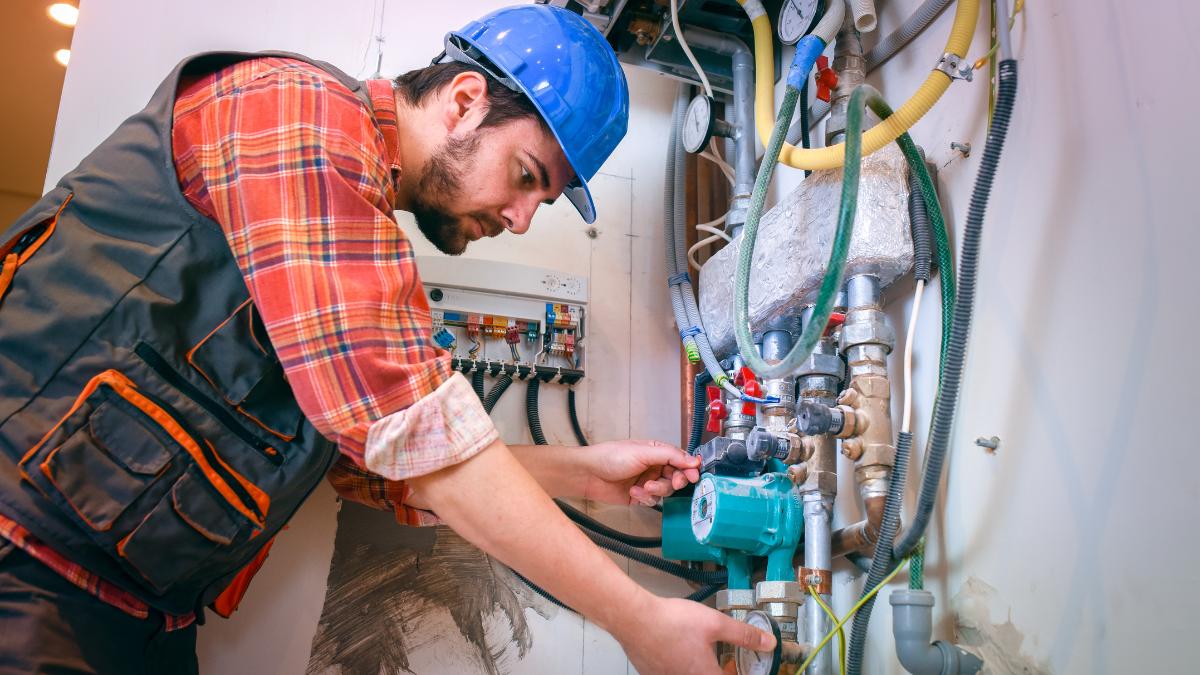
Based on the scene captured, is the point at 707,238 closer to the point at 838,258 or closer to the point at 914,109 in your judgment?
the point at 914,109

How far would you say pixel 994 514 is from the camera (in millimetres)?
948

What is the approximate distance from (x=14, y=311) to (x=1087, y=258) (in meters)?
1.18

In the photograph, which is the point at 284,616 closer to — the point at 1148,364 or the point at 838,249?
the point at 838,249

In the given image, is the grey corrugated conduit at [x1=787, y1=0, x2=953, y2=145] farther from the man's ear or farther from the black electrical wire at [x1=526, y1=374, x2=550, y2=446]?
the black electrical wire at [x1=526, y1=374, x2=550, y2=446]

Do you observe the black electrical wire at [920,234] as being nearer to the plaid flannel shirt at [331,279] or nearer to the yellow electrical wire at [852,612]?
the yellow electrical wire at [852,612]

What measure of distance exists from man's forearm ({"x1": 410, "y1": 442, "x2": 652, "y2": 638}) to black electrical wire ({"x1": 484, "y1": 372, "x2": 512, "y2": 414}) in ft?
2.14

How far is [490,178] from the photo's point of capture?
1122mm

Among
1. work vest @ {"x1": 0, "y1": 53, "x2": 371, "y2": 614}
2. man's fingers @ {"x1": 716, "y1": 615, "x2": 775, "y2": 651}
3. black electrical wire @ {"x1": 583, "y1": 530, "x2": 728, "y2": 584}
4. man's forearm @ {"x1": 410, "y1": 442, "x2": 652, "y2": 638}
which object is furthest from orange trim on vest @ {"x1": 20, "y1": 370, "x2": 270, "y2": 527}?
black electrical wire @ {"x1": 583, "y1": 530, "x2": 728, "y2": 584}

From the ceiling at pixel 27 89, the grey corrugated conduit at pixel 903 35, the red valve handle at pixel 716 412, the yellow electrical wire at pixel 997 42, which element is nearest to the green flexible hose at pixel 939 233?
the yellow electrical wire at pixel 997 42

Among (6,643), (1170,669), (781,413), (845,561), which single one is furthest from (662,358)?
(6,643)

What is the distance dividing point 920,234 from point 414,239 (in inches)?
Answer: 35.9

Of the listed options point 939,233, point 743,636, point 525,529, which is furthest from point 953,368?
point 525,529

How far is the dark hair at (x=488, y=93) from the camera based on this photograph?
44.2 inches

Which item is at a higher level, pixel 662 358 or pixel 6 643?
pixel 662 358
